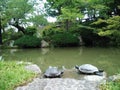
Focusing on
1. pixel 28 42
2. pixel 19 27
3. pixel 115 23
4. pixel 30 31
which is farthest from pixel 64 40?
pixel 115 23

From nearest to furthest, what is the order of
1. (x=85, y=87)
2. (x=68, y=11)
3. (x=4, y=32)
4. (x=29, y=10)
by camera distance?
1. (x=85, y=87)
2. (x=68, y=11)
3. (x=29, y=10)
4. (x=4, y=32)

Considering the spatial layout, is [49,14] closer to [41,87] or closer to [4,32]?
[4,32]

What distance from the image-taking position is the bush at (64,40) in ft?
63.1

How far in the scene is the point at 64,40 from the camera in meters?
19.2

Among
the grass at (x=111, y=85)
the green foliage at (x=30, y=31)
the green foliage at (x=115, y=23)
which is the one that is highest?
the green foliage at (x=115, y=23)

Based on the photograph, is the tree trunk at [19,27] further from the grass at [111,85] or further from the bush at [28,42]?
the grass at [111,85]

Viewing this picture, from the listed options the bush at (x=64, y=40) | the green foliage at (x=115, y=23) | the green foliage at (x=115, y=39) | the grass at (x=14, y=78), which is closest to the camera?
the grass at (x=14, y=78)

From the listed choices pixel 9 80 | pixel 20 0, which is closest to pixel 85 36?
pixel 20 0

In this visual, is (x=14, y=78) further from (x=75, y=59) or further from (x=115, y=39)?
(x=115, y=39)

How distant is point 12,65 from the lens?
26.0 ft

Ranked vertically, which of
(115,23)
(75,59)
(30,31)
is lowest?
(75,59)

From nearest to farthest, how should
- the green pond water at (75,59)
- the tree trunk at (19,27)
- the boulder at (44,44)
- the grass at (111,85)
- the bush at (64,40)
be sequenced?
the grass at (111,85)
the green pond water at (75,59)
the bush at (64,40)
the boulder at (44,44)
the tree trunk at (19,27)

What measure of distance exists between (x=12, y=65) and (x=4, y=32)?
15.2 meters

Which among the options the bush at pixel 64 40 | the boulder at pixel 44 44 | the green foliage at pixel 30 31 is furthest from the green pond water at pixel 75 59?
the green foliage at pixel 30 31
